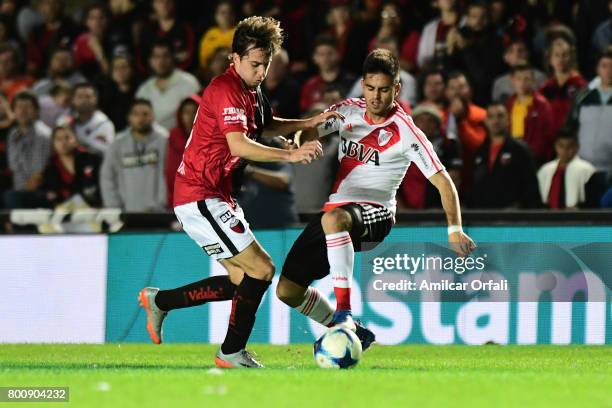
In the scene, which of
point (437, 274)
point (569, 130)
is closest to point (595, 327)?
point (437, 274)

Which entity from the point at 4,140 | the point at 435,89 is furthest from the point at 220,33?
the point at 435,89

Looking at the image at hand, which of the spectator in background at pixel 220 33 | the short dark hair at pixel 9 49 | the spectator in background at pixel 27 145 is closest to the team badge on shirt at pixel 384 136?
the spectator in background at pixel 27 145

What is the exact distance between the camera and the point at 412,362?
404 inches

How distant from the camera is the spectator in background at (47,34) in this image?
18.2 meters

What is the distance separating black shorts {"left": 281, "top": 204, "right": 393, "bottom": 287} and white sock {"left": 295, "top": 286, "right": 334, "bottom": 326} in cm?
11

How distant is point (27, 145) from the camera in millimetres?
15883

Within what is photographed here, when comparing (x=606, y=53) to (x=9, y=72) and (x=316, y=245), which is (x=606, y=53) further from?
(x=9, y=72)

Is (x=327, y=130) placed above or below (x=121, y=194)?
above

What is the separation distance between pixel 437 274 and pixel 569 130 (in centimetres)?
230

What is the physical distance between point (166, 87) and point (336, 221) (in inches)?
278

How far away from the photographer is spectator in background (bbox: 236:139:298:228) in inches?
514

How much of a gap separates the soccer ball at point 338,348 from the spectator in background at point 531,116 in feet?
18.9

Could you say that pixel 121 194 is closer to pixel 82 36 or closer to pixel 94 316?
pixel 94 316

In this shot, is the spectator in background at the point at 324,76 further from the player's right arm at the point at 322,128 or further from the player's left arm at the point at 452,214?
the player's left arm at the point at 452,214
